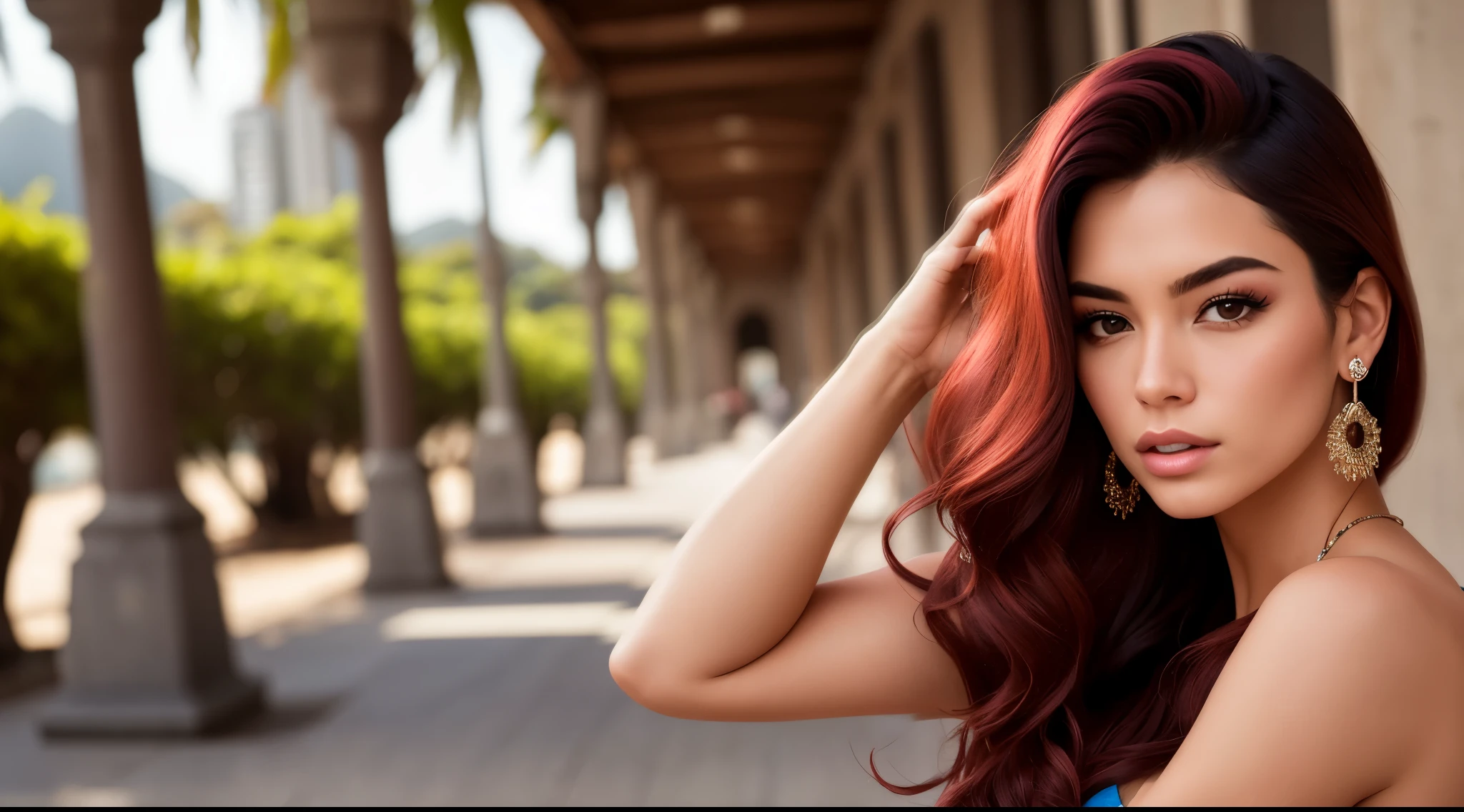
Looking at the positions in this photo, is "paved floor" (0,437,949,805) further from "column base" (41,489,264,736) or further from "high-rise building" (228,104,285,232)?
"high-rise building" (228,104,285,232)

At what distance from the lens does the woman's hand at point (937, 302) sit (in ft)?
5.20

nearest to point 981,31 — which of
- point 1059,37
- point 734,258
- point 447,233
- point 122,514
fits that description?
point 1059,37

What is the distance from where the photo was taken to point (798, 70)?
14.6 meters

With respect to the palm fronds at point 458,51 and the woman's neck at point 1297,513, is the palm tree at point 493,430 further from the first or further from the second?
the woman's neck at point 1297,513

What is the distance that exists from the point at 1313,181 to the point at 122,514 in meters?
5.35

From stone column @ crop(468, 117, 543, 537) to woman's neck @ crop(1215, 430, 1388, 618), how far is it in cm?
1119

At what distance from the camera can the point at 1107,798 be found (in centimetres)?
150

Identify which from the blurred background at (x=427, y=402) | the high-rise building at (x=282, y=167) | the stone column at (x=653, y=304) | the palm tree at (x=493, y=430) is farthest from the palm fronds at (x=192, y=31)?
the high-rise building at (x=282, y=167)

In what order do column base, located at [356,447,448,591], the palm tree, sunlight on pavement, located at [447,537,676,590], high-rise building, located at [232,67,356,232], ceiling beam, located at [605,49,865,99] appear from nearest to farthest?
column base, located at [356,447,448,591] → sunlight on pavement, located at [447,537,676,590] → the palm tree → ceiling beam, located at [605,49,865,99] → high-rise building, located at [232,67,356,232]

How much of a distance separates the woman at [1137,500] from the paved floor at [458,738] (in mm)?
1606

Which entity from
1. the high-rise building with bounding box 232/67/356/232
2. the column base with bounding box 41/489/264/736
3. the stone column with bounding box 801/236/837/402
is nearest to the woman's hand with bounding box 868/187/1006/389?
the column base with bounding box 41/489/264/736

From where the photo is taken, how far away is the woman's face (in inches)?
50.4

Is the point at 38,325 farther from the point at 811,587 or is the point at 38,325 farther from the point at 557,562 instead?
the point at 811,587

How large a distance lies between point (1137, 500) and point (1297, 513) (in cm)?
25
